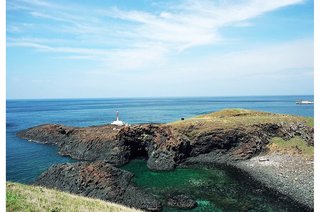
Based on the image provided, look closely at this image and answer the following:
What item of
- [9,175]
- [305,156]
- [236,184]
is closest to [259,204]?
[236,184]

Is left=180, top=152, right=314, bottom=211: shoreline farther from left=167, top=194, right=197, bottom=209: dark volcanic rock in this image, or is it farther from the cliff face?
left=167, top=194, right=197, bottom=209: dark volcanic rock

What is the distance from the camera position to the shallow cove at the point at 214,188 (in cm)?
3681

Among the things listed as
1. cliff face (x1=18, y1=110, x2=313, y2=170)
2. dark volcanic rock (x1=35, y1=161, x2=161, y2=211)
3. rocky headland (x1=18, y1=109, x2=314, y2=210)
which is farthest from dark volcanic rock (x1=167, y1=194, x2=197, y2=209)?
cliff face (x1=18, y1=110, x2=313, y2=170)

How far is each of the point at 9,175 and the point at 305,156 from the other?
165 ft

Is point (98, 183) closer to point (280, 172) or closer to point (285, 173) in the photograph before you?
point (280, 172)

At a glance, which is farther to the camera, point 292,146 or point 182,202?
point 292,146

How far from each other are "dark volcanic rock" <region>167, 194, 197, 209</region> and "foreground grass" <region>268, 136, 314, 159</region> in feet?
92.5

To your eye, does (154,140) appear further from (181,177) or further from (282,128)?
(282,128)

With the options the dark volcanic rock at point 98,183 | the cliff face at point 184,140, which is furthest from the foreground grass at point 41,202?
the cliff face at point 184,140

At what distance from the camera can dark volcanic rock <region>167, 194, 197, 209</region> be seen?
35.8 m

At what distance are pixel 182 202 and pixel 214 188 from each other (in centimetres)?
780

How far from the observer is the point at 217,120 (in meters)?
68.5

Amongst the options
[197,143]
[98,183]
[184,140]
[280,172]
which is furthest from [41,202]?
[197,143]

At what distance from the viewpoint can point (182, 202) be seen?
36.6 meters
